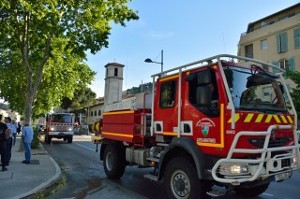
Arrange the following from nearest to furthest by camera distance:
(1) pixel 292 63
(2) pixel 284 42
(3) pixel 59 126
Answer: (3) pixel 59 126
(1) pixel 292 63
(2) pixel 284 42

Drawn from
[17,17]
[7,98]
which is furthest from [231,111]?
[7,98]

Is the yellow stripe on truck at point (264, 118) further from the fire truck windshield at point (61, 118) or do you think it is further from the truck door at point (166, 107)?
the fire truck windshield at point (61, 118)

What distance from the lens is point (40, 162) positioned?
14.5 metres

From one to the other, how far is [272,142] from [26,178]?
6972 mm

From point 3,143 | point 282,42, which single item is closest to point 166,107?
point 3,143

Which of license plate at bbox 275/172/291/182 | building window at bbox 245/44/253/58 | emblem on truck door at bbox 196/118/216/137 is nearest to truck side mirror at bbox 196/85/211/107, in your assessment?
emblem on truck door at bbox 196/118/216/137

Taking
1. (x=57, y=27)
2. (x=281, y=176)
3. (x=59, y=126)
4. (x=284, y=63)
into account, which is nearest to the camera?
(x=281, y=176)

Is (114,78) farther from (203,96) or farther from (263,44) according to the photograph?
(203,96)

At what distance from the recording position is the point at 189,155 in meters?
7.55

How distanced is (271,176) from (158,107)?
3.05 meters

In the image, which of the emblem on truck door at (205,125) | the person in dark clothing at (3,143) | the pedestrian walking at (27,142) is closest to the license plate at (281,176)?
the emblem on truck door at (205,125)

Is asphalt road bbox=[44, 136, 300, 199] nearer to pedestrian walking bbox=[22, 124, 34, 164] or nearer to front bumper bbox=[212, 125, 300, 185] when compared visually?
pedestrian walking bbox=[22, 124, 34, 164]

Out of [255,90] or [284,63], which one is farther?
[284,63]

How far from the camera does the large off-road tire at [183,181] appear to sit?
7117 mm
